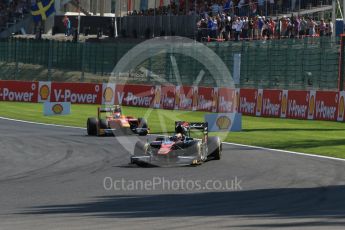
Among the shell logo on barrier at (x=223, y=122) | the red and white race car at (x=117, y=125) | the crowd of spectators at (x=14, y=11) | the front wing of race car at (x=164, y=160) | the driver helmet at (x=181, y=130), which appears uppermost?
the crowd of spectators at (x=14, y=11)

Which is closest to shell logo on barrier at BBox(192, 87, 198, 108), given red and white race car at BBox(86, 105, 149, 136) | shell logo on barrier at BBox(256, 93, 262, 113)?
shell logo on barrier at BBox(256, 93, 262, 113)

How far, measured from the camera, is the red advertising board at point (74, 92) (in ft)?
166

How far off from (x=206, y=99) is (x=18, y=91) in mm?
13510

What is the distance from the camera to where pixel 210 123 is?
97.5ft

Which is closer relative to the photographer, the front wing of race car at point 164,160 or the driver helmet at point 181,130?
the front wing of race car at point 164,160

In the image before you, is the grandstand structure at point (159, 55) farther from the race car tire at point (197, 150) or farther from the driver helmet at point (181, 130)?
the race car tire at point (197, 150)

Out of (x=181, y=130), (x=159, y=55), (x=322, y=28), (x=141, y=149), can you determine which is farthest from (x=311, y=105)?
(x=141, y=149)

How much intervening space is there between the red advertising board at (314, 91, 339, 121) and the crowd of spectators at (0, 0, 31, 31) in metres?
35.9

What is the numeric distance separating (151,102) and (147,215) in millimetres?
36021

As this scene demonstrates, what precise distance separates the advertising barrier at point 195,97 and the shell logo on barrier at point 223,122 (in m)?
4.60

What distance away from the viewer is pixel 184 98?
44594mm

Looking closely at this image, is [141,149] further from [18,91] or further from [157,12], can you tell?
[157,12]

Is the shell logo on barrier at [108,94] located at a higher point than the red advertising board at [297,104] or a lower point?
lower

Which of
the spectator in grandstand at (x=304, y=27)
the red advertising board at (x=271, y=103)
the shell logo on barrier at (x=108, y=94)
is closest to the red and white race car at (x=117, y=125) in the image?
the red advertising board at (x=271, y=103)
